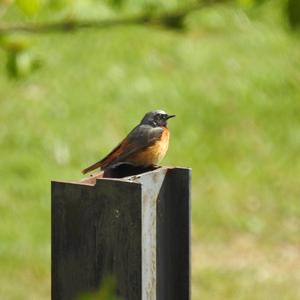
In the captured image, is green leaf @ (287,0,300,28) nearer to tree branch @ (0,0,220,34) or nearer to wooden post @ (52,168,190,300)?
wooden post @ (52,168,190,300)

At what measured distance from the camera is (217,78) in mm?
13555

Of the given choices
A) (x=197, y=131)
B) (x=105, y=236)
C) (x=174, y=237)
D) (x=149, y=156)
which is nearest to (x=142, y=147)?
(x=149, y=156)

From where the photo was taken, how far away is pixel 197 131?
12469 mm

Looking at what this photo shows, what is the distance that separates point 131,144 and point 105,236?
33.7 inches

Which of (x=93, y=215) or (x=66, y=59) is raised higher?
(x=66, y=59)

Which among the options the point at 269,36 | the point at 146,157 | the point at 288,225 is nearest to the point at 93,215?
the point at 146,157

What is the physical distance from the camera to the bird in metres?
3.80

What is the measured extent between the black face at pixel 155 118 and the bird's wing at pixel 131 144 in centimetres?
4

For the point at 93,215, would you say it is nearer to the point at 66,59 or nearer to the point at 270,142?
the point at 270,142

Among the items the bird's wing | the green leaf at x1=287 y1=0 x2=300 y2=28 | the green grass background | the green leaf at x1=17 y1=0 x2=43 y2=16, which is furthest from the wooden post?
the green grass background

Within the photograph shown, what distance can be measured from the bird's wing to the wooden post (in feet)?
1.53

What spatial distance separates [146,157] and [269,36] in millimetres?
11303

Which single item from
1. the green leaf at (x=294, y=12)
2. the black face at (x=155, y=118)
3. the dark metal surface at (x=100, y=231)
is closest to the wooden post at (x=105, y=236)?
the dark metal surface at (x=100, y=231)

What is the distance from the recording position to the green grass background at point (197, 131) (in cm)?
981
